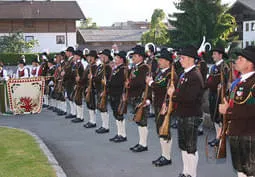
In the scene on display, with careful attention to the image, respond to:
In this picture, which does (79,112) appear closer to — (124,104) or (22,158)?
(124,104)

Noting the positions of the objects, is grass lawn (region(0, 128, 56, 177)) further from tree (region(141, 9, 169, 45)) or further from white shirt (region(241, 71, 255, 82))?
tree (region(141, 9, 169, 45))

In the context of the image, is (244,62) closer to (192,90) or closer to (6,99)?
(192,90)

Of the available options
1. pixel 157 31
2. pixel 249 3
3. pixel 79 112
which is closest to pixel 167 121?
pixel 79 112

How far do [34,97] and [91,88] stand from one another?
152 inches

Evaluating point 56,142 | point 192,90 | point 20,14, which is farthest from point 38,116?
point 20,14

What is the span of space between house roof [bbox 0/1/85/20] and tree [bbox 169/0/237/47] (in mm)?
19114

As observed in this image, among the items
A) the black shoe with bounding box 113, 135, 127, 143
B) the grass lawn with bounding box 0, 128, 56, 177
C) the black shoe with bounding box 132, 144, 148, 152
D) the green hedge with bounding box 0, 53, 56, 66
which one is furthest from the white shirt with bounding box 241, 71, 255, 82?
the green hedge with bounding box 0, 53, 56, 66

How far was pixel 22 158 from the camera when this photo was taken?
8.43 m

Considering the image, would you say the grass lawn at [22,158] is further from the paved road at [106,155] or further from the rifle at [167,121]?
the rifle at [167,121]

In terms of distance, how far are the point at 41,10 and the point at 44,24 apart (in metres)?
2.14

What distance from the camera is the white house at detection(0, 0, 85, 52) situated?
5650cm

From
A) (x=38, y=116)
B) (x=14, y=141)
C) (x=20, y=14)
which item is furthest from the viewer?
(x=20, y=14)

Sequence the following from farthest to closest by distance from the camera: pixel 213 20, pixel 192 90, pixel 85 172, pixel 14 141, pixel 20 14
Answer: pixel 20 14
pixel 213 20
pixel 14 141
pixel 85 172
pixel 192 90

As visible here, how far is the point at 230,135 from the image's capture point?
230 inches
